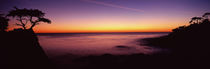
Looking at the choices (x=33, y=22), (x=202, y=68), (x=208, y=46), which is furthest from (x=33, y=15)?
(x=208, y=46)

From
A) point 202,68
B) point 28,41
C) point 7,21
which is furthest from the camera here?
point 7,21

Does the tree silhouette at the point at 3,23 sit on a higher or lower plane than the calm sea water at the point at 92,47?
higher

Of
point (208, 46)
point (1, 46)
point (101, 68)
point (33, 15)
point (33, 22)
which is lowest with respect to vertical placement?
point (101, 68)

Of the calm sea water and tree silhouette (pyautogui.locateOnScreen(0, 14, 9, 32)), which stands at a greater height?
tree silhouette (pyautogui.locateOnScreen(0, 14, 9, 32))

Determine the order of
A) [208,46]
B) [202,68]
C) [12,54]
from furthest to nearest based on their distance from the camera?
[208,46] < [202,68] < [12,54]

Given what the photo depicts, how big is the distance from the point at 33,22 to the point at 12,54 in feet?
19.6

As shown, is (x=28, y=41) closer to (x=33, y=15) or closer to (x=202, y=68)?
(x=33, y=15)

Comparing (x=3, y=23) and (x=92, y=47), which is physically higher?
(x=3, y=23)

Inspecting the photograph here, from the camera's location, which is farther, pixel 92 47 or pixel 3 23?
pixel 92 47

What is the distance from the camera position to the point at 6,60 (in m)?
6.31

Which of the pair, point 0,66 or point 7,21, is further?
point 7,21

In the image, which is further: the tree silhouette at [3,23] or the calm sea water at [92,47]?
the calm sea water at [92,47]

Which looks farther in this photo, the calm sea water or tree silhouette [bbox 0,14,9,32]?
the calm sea water

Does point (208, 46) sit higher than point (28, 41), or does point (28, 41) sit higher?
point (28, 41)
